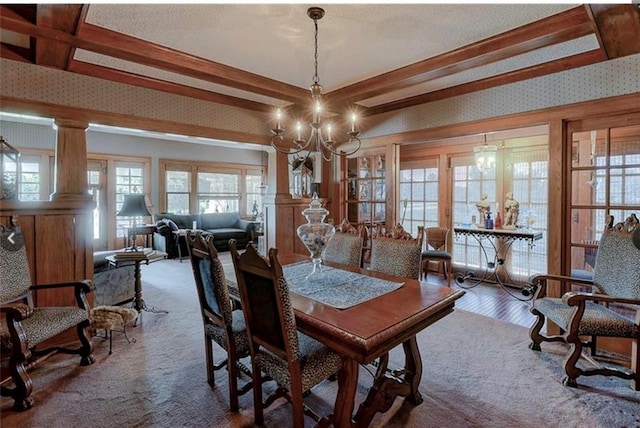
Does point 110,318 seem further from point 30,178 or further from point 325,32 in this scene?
point 30,178

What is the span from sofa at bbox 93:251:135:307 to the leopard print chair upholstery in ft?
13.7

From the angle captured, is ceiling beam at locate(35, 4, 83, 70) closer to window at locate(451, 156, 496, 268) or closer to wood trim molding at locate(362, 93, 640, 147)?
wood trim molding at locate(362, 93, 640, 147)

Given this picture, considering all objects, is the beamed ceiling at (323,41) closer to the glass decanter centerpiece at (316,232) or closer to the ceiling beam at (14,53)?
the ceiling beam at (14,53)

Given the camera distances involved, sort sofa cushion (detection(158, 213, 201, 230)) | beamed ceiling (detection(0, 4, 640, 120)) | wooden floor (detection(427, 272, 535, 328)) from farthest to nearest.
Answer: sofa cushion (detection(158, 213, 201, 230)), wooden floor (detection(427, 272, 535, 328)), beamed ceiling (detection(0, 4, 640, 120))

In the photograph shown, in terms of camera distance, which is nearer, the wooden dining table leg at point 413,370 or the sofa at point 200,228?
the wooden dining table leg at point 413,370

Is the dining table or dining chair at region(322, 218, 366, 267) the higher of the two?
dining chair at region(322, 218, 366, 267)

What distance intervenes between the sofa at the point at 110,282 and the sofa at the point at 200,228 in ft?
7.94

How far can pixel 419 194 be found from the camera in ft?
19.6

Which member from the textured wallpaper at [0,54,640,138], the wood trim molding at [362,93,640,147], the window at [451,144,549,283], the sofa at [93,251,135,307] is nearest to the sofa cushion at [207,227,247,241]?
the sofa at [93,251,135,307]

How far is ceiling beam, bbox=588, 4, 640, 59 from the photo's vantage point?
1.88 m

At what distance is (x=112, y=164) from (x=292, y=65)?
607 centimetres

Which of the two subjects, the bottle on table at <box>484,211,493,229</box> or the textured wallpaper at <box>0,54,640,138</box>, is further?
the bottle on table at <box>484,211,493,229</box>

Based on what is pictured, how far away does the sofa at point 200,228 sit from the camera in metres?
7.11

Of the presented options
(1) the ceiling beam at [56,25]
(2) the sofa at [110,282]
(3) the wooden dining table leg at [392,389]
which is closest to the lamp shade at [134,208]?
(2) the sofa at [110,282]
